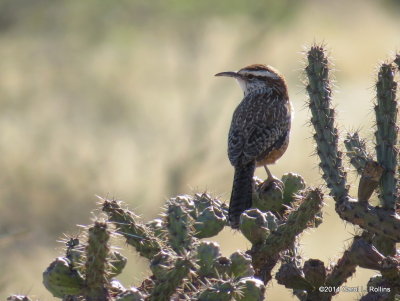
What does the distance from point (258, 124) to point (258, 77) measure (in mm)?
519

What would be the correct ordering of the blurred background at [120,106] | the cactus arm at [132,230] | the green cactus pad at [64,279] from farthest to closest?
1. the blurred background at [120,106]
2. the cactus arm at [132,230]
3. the green cactus pad at [64,279]

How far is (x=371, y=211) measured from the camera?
3.44 meters

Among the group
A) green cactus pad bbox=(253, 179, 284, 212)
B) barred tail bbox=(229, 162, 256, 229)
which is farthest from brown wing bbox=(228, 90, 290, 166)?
green cactus pad bbox=(253, 179, 284, 212)

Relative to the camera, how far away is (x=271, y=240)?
347 cm

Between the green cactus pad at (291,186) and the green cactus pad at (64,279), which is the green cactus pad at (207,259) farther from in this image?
the green cactus pad at (291,186)

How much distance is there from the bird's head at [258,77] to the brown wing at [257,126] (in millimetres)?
82

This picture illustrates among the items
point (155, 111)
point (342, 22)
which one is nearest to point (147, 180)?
point (155, 111)

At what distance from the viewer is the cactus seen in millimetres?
2928

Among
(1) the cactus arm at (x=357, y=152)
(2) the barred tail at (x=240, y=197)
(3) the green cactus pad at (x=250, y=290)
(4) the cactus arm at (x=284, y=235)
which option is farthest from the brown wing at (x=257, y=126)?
(3) the green cactus pad at (x=250, y=290)

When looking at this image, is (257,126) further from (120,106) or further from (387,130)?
(120,106)

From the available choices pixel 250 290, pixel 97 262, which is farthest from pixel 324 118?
pixel 97 262

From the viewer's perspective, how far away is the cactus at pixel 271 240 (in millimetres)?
2928

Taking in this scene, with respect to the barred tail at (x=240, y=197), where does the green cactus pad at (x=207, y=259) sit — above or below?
below

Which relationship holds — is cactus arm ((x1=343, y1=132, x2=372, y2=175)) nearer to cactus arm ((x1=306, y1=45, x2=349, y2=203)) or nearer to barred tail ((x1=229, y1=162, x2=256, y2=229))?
cactus arm ((x1=306, y1=45, x2=349, y2=203))
